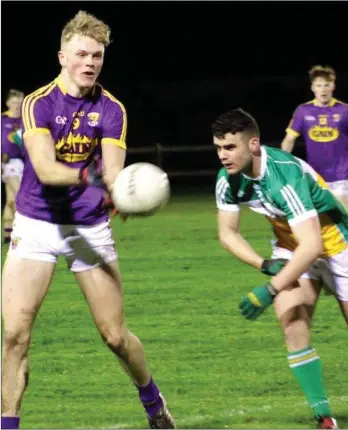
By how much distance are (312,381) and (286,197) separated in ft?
3.42

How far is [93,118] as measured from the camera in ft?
22.4

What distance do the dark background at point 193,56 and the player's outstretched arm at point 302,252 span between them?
76.0 feet

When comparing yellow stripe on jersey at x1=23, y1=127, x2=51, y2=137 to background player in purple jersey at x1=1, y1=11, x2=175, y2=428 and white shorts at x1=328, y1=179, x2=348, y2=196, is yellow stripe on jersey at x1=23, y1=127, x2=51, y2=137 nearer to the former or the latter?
background player in purple jersey at x1=1, y1=11, x2=175, y2=428

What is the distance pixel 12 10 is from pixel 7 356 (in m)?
25.0

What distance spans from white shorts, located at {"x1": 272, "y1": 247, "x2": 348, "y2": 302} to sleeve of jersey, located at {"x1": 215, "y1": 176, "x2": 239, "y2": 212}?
16.9 inches

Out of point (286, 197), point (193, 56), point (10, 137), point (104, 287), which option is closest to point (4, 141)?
point (10, 137)

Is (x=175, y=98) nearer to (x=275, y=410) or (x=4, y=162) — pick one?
(x=4, y=162)

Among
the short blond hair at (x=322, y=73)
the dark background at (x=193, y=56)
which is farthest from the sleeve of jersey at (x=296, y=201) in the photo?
the dark background at (x=193, y=56)

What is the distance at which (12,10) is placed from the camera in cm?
3092

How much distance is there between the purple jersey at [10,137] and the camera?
56.0 feet

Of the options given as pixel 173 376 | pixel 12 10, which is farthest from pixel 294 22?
pixel 173 376

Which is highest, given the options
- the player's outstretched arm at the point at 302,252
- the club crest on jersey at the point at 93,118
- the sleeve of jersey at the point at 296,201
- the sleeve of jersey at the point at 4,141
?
the club crest on jersey at the point at 93,118

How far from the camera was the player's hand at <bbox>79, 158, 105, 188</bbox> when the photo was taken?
20.9 feet

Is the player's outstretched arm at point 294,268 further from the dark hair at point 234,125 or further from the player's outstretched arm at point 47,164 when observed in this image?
the player's outstretched arm at point 47,164
